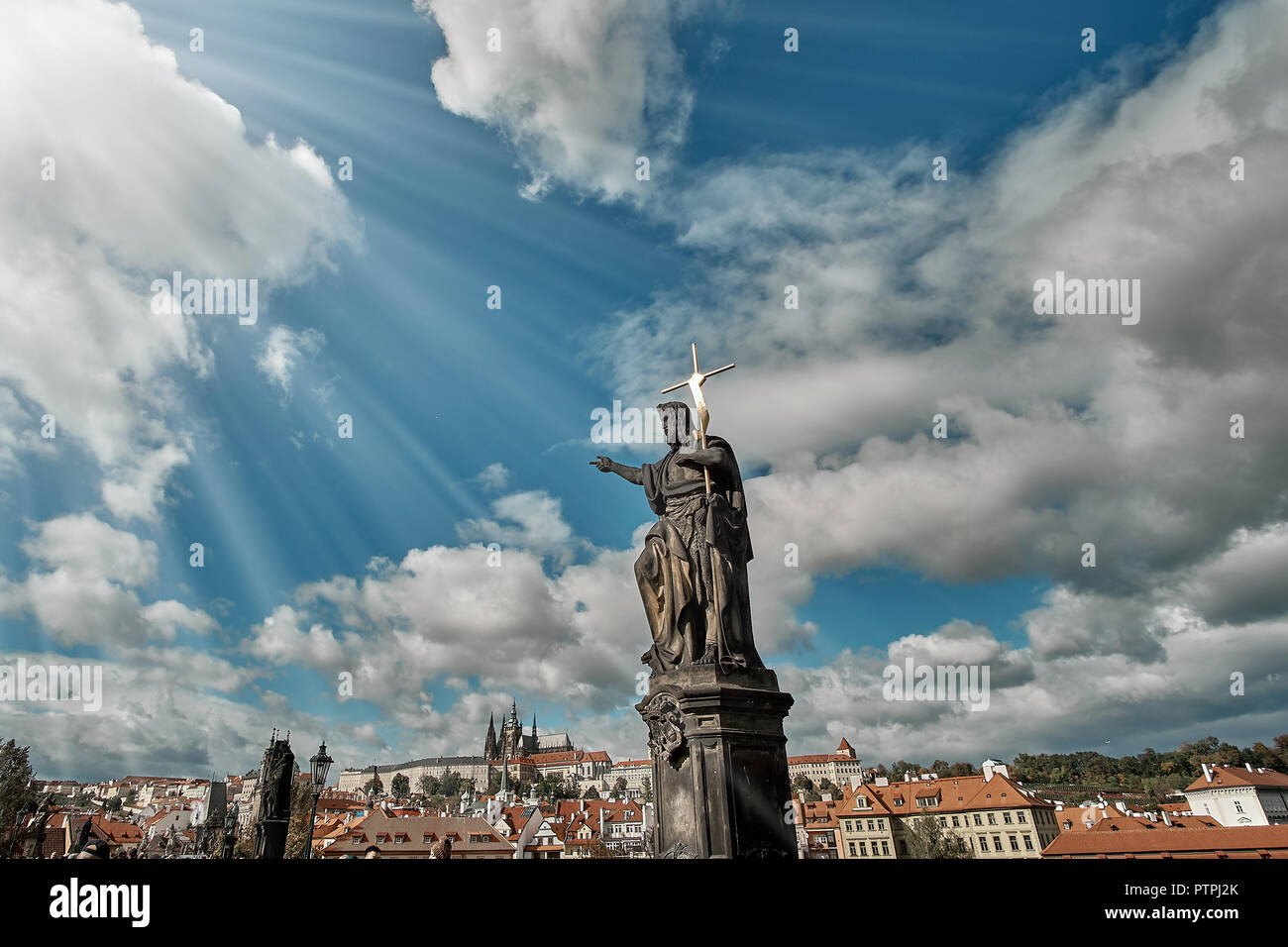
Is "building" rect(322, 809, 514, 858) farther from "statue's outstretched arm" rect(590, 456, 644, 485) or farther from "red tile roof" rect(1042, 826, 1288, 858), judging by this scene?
"statue's outstretched arm" rect(590, 456, 644, 485)

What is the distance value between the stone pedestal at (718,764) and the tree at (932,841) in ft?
154

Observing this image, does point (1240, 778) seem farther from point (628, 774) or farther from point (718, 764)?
point (628, 774)

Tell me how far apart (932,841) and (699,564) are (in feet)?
168

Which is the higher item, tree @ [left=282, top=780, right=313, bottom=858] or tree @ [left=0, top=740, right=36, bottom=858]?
tree @ [left=0, top=740, right=36, bottom=858]

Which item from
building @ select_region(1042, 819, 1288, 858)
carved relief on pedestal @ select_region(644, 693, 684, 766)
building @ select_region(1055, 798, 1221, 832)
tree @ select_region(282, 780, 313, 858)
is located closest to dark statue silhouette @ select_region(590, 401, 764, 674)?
carved relief on pedestal @ select_region(644, 693, 684, 766)

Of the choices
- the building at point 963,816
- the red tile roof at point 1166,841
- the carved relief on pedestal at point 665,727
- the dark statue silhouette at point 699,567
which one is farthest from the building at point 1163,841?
the building at point 963,816

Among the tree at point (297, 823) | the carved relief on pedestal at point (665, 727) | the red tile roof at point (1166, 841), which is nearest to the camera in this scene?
the carved relief on pedestal at point (665, 727)

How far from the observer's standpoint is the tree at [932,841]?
49.2 meters

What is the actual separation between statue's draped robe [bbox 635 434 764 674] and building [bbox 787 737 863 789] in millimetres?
144935

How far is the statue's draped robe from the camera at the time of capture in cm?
904

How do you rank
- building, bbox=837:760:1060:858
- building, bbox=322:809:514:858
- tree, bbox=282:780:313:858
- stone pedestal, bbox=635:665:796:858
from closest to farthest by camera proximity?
stone pedestal, bbox=635:665:796:858, tree, bbox=282:780:313:858, building, bbox=322:809:514:858, building, bbox=837:760:1060:858

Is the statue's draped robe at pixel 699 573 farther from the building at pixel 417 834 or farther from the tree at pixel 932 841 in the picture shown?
the tree at pixel 932 841
